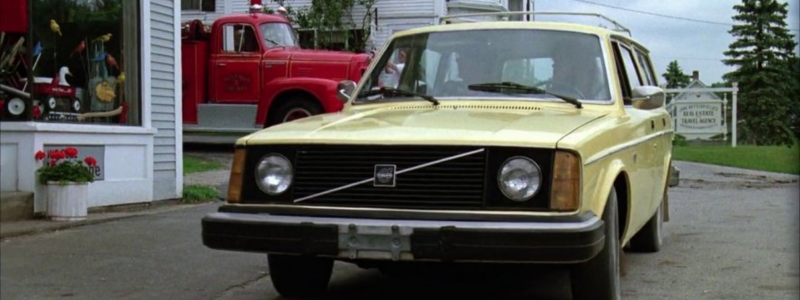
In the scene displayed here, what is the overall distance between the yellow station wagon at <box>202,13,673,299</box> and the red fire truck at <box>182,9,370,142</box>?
30.5 feet

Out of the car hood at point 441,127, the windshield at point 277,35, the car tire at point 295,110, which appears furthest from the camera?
the windshield at point 277,35

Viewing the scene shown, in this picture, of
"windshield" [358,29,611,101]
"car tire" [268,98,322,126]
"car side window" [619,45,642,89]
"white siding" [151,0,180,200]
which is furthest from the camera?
"car tire" [268,98,322,126]

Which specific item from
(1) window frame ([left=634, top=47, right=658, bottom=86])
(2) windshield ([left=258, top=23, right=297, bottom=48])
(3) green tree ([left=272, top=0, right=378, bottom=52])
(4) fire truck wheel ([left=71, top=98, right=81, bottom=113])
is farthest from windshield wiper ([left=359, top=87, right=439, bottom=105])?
(3) green tree ([left=272, top=0, right=378, bottom=52])

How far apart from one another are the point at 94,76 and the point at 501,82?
342cm

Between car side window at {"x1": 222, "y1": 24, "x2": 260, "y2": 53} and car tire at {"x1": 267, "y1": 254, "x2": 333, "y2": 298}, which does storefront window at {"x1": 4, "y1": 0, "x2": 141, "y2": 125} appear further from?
car side window at {"x1": 222, "y1": 24, "x2": 260, "y2": 53}

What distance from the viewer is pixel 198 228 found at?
23.3 feet

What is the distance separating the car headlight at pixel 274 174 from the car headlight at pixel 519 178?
36.7 inches

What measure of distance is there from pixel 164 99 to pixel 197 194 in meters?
1.08

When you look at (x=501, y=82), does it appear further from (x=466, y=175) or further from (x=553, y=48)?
(x=466, y=175)

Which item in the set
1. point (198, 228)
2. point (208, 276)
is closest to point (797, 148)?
point (208, 276)

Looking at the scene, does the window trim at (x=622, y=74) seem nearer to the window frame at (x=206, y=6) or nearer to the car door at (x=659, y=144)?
the car door at (x=659, y=144)

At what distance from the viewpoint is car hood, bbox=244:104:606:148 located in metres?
3.76

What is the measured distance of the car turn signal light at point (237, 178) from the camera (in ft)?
13.2

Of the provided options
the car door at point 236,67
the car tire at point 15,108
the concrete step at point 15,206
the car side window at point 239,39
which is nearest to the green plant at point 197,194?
the car door at point 236,67
